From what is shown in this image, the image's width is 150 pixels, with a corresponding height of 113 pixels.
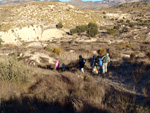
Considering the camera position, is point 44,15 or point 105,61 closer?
point 105,61

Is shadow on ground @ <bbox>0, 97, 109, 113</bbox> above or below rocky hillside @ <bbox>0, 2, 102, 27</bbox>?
below

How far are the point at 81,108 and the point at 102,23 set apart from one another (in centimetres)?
4742

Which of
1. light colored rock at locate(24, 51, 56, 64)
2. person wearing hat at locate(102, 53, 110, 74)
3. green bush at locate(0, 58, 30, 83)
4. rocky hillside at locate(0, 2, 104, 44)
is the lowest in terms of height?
light colored rock at locate(24, 51, 56, 64)

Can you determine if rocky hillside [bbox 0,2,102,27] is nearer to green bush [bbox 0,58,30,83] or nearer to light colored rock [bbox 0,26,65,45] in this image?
light colored rock [bbox 0,26,65,45]

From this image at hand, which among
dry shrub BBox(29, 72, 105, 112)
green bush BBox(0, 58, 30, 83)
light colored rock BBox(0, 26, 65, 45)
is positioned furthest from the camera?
light colored rock BBox(0, 26, 65, 45)

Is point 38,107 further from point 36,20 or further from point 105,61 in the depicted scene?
point 36,20

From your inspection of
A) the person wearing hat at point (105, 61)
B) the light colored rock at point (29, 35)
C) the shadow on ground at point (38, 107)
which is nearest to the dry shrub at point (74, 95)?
the shadow on ground at point (38, 107)

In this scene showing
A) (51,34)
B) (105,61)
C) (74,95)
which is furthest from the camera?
(51,34)

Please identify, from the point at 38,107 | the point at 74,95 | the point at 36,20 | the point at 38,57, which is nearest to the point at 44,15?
the point at 36,20

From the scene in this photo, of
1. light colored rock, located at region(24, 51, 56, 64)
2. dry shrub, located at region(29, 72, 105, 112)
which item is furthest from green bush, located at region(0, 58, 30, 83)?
light colored rock, located at region(24, 51, 56, 64)

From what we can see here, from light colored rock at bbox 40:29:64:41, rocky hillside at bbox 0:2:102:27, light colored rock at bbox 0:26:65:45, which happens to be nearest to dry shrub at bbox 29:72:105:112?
light colored rock at bbox 0:26:65:45

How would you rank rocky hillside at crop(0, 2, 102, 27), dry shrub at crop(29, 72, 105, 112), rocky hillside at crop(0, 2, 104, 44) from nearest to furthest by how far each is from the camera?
dry shrub at crop(29, 72, 105, 112), rocky hillside at crop(0, 2, 104, 44), rocky hillside at crop(0, 2, 102, 27)

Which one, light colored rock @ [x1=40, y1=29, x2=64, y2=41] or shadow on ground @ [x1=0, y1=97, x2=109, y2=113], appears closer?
shadow on ground @ [x1=0, y1=97, x2=109, y2=113]

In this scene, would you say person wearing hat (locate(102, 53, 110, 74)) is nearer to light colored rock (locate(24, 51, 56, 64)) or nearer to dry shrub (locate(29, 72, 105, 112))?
dry shrub (locate(29, 72, 105, 112))
